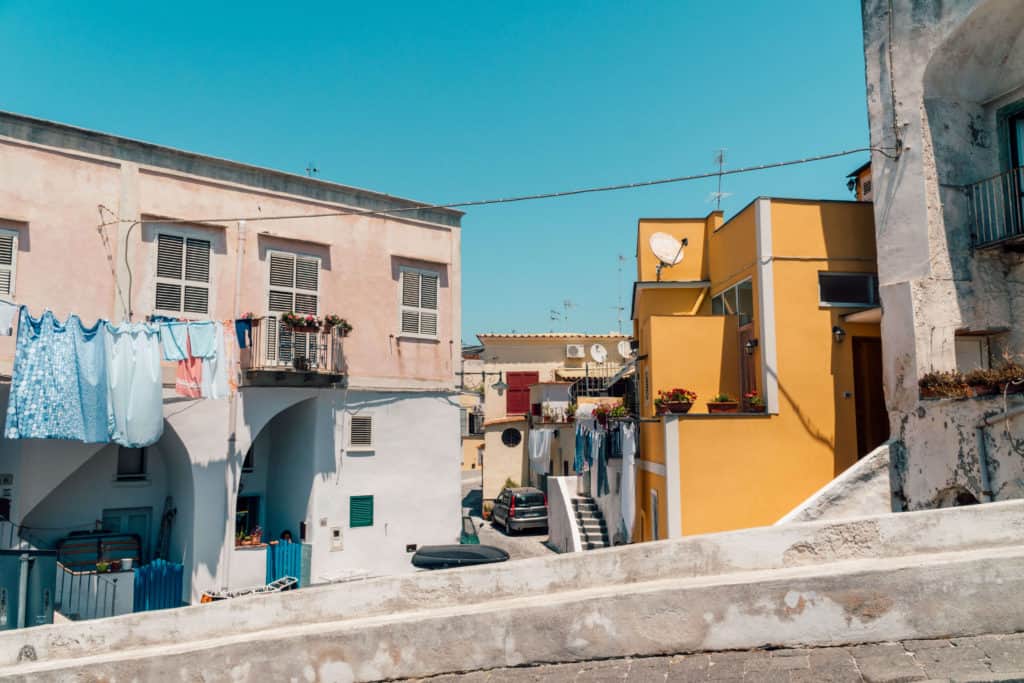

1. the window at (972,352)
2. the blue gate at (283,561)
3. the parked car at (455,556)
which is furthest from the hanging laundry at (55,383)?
the window at (972,352)

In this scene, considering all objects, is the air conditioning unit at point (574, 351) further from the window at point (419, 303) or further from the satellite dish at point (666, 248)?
the window at point (419, 303)

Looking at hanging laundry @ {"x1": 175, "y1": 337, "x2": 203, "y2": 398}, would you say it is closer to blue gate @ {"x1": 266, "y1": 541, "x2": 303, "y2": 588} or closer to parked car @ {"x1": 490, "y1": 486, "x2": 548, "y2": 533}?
blue gate @ {"x1": 266, "y1": 541, "x2": 303, "y2": 588}

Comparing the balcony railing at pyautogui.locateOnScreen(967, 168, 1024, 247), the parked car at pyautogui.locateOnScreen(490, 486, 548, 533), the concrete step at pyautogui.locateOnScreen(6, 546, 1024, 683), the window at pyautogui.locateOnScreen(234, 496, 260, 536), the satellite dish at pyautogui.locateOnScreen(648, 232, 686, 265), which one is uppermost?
the satellite dish at pyautogui.locateOnScreen(648, 232, 686, 265)

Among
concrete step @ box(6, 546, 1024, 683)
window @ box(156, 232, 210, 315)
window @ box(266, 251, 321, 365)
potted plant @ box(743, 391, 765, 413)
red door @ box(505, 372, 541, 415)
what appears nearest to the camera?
concrete step @ box(6, 546, 1024, 683)

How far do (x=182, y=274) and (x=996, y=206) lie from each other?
15.0m

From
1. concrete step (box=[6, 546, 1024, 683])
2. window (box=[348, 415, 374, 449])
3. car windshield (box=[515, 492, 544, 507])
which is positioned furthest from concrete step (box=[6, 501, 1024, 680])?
car windshield (box=[515, 492, 544, 507])

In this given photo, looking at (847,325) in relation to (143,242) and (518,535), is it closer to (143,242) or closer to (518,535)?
(143,242)

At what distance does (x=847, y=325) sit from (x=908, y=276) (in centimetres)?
260

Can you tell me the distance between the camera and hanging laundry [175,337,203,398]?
45.8 feet

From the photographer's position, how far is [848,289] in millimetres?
14945

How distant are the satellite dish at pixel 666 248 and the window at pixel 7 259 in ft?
43.9

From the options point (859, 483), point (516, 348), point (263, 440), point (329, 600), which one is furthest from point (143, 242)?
point (516, 348)

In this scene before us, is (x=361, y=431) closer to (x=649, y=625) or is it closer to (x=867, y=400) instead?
(x=867, y=400)

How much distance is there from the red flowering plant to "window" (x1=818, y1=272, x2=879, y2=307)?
1044 cm
